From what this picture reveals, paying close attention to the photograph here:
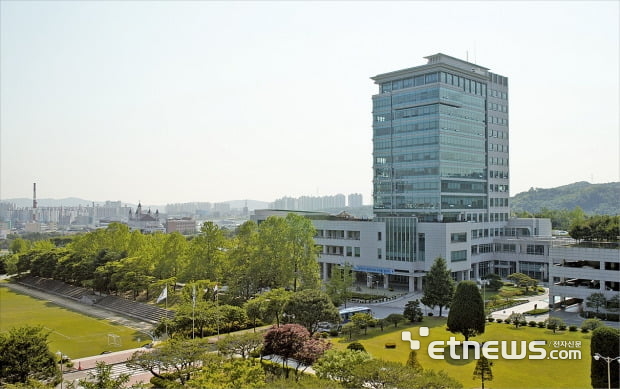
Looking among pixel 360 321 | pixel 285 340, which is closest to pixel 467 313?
pixel 360 321

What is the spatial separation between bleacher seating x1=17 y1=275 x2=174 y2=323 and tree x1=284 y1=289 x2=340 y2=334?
48.8ft

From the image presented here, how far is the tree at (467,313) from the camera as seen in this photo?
29359 mm

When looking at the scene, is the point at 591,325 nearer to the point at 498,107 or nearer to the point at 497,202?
the point at 497,202

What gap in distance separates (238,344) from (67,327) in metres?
21.9

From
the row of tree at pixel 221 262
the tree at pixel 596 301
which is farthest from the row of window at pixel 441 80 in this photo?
the tree at pixel 596 301

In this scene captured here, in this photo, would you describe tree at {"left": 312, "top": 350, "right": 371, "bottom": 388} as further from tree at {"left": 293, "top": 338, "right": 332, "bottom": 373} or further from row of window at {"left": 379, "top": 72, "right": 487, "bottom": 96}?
row of window at {"left": 379, "top": 72, "right": 487, "bottom": 96}

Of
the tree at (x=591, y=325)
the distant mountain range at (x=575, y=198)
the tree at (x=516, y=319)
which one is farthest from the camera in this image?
the distant mountain range at (x=575, y=198)

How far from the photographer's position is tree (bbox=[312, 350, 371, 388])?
815 inches

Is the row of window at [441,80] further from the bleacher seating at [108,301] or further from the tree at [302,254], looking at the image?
the bleacher seating at [108,301]

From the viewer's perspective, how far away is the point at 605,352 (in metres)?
20.2

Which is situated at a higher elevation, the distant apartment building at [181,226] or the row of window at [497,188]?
the row of window at [497,188]

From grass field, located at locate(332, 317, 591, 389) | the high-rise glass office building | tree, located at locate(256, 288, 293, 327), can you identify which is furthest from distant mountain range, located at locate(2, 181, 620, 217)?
tree, located at locate(256, 288, 293, 327)

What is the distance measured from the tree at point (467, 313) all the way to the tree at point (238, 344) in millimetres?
11234

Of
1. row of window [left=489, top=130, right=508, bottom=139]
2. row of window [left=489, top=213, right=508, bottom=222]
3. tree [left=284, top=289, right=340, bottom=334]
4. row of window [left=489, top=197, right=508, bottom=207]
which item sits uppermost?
row of window [left=489, top=130, right=508, bottom=139]
